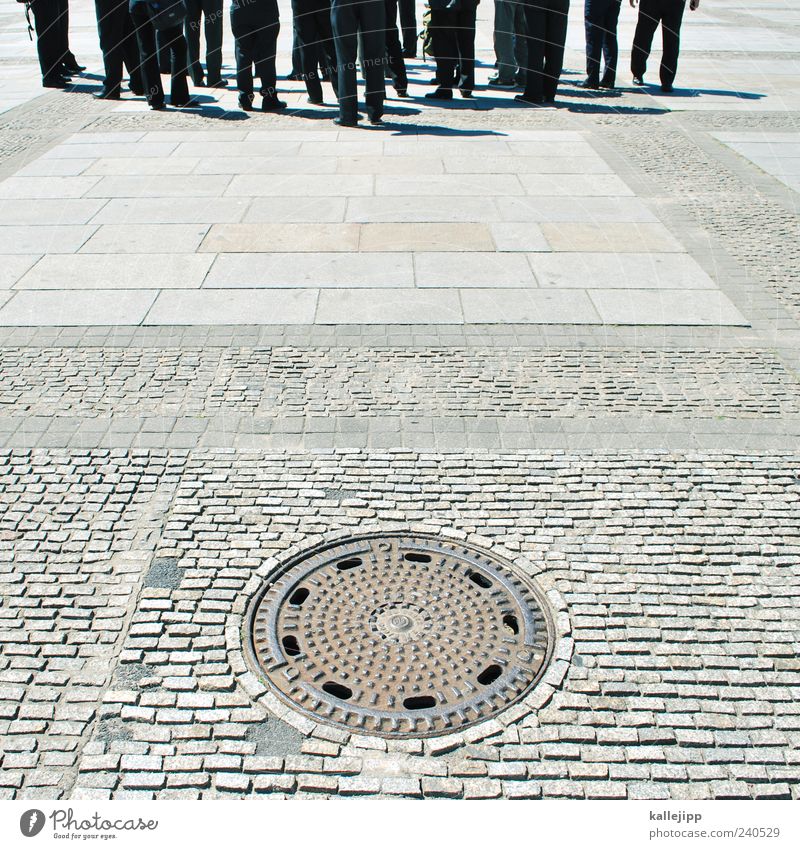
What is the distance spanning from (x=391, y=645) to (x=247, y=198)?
709cm

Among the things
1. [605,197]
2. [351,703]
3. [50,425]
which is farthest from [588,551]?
[605,197]

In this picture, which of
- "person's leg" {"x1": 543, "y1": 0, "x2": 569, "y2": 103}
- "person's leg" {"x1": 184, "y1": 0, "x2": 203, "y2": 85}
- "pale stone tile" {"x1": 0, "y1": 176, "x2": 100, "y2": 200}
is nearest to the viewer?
"pale stone tile" {"x1": 0, "y1": 176, "x2": 100, "y2": 200}

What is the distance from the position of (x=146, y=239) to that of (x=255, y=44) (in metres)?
6.26

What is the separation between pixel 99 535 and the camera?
15.5 feet

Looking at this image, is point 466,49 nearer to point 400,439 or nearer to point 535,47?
point 535,47

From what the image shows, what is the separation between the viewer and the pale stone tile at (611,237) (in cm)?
870

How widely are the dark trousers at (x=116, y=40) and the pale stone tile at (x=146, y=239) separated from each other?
6.80 metres

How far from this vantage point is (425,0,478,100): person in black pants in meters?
14.6

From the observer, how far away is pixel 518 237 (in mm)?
8945

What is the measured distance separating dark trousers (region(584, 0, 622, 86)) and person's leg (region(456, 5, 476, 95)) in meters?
2.12

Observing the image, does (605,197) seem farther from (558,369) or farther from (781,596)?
(781,596)

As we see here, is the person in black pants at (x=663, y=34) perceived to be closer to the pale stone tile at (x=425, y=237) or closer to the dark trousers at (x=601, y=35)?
the dark trousers at (x=601, y=35)

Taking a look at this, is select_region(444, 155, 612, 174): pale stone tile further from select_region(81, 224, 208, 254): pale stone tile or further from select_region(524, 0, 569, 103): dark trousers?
select_region(524, 0, 569, 103): dark trousers

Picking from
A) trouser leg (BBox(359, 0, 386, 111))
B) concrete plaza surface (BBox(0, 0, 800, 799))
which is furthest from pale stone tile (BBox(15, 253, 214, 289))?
trouser leg (BBox(359, 0, 386, 111))
